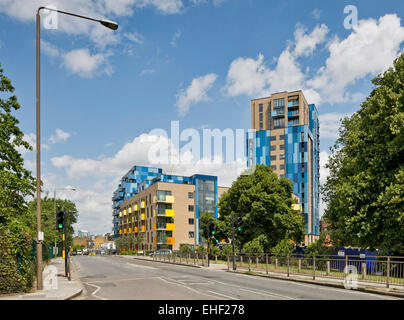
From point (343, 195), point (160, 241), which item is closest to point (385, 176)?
point (343, 195)

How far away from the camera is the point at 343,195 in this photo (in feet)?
72.5

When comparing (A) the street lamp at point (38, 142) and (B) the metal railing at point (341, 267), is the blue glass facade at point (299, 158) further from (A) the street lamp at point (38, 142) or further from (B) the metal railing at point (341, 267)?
(A) the street lamp at point (38, 142)

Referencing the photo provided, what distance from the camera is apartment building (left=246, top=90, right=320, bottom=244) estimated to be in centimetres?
11656

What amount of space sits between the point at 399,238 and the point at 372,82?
A: 386 inches

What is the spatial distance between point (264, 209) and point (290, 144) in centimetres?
7797

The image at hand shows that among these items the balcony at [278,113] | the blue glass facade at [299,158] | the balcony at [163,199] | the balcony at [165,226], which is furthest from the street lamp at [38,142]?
the balcony at [278,113]

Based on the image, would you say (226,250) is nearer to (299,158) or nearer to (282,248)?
(282,248)

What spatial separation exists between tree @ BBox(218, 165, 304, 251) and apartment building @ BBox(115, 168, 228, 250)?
3477 centimetres

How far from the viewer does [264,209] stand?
4250 centimetres

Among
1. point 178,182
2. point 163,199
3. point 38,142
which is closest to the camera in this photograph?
point 38,142

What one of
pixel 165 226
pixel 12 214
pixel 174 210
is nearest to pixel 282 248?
pixel 12 214

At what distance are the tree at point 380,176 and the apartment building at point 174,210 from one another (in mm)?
58483

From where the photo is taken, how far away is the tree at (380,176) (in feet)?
63.8
